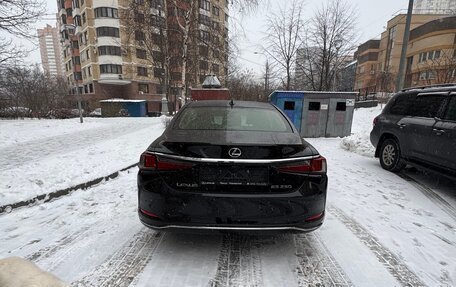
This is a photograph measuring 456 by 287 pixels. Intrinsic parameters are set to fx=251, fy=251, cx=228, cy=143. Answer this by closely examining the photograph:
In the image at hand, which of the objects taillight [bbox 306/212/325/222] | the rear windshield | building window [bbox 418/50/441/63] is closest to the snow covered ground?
taillight [bbox 306/212/325/222]

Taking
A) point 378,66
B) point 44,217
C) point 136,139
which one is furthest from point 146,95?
point 378,66

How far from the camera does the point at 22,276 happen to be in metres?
1.36

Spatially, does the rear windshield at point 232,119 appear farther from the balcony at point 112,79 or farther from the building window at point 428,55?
the building window at point 428,55

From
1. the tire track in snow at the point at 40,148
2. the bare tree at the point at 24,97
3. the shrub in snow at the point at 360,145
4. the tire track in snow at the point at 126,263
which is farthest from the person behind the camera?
the bare tree at the point at 24,97

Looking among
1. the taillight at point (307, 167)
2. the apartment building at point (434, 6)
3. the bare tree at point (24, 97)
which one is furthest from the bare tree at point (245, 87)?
the apartment building at point (434, 6)

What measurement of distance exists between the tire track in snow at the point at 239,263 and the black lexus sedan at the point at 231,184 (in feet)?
1.17

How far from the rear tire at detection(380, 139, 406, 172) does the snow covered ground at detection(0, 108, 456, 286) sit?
2.49 ft

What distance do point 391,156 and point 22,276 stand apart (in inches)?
263

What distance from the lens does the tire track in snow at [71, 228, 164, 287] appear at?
2.17m

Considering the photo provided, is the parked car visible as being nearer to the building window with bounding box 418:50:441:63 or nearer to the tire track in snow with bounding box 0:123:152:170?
the tire track in snow with bounding box 0:123:152:170

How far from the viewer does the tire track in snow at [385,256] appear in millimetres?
2303

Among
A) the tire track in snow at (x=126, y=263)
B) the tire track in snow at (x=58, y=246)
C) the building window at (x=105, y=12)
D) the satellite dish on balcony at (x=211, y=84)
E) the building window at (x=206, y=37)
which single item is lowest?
the tire track in snow at (x=58, y=246)

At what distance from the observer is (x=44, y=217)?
3408mm

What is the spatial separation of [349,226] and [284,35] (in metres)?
23.4
